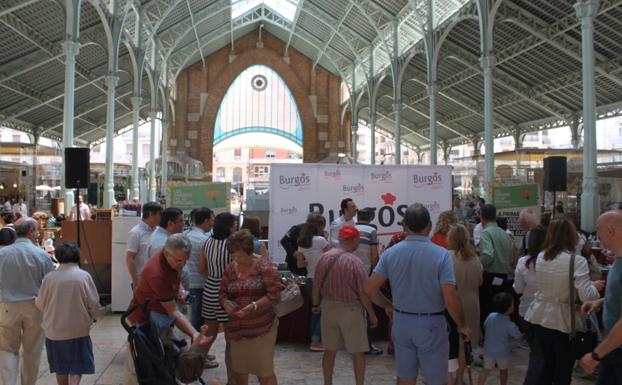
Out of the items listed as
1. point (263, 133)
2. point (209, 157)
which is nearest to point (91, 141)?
point (209, 157)

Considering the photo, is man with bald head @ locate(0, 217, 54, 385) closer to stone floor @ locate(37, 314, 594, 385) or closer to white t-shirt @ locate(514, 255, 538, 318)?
stone floor @ locate(37, 314, 594, 385)

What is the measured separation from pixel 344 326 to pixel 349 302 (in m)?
0.19

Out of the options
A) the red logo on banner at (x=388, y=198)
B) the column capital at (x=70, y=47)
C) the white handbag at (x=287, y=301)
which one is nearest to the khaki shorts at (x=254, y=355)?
the white handbag at (x=287, y=301)

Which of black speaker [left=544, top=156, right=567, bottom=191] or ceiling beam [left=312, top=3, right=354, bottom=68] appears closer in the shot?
black speaker [left=544, top=156, right=567, bottom=191]

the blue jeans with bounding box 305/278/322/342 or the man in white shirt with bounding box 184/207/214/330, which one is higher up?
the man in white shirt with bounding box 184/207/214/330

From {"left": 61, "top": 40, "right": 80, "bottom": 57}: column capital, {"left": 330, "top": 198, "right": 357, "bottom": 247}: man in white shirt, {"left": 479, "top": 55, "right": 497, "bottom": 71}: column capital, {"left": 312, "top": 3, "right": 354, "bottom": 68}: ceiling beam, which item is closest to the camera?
{"left": 330, "top": 198, "right": 357, "bottom": 247}: man in white shirt

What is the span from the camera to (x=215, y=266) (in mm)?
4590

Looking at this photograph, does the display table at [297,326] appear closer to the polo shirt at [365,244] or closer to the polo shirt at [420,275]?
the polo shirt at [365,244]

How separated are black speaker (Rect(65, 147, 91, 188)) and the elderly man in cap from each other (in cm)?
571

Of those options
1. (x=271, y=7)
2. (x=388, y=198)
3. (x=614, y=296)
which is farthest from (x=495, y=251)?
(x=271, y=7)

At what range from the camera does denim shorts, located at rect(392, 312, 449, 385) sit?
349 cm

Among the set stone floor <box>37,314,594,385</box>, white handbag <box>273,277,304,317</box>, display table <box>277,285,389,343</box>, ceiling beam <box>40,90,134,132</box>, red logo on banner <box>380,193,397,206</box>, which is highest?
ceiling beam <box>40,90,134,132</box>

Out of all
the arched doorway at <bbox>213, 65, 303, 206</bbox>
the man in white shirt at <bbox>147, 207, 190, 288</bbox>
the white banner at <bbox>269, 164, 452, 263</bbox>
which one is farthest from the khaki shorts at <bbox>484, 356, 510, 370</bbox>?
the arched doorway at <bbox>213, 65, 303, 206</bbox>

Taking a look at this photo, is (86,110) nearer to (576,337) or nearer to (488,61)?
(488,61)
